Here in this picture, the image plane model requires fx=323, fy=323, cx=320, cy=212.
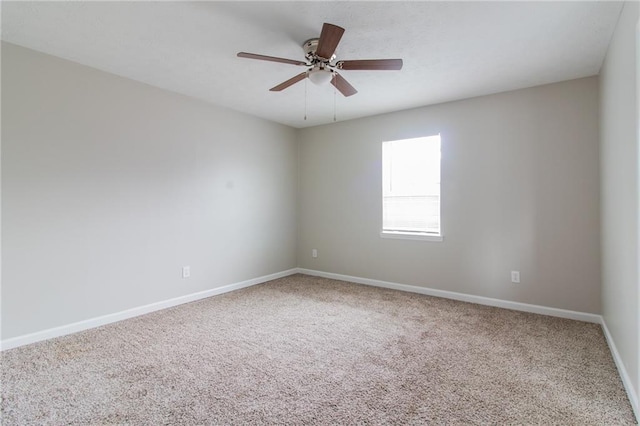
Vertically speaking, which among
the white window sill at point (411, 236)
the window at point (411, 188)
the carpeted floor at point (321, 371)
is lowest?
the carpeted floor at point (321, 371)

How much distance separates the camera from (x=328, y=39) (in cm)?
206

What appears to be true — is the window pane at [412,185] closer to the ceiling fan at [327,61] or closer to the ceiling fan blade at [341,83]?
the ceiling fan blade at [341,83]

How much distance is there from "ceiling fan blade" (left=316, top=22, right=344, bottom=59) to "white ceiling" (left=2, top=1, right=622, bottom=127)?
215mm

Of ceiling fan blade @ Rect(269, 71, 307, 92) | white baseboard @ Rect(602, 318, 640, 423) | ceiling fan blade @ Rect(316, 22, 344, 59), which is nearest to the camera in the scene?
white baseboard @ Rect(602, 318, 640, 423)

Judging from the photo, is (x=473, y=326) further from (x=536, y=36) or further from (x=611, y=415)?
(x=536, y=36)

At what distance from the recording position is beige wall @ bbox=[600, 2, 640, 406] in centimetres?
183

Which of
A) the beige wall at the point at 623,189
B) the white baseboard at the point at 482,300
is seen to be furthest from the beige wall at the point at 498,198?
the beige wall at the point at 623,189

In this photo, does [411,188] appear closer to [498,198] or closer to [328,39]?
[498,198]

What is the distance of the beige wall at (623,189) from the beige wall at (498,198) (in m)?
0.36

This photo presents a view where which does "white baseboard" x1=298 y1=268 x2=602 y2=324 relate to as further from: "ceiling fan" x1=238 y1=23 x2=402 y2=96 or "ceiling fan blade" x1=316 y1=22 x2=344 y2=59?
"ceiling fan blade" x1=316 y1=22 x2=344 y2=59

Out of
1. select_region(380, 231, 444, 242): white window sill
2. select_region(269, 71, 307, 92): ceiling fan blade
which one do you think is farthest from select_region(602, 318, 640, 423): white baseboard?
select_region(269, 71, 307, 92): ceiling fan blade

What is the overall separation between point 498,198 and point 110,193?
4.13m

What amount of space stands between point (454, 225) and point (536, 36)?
2.14m

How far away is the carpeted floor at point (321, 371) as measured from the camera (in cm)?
179
